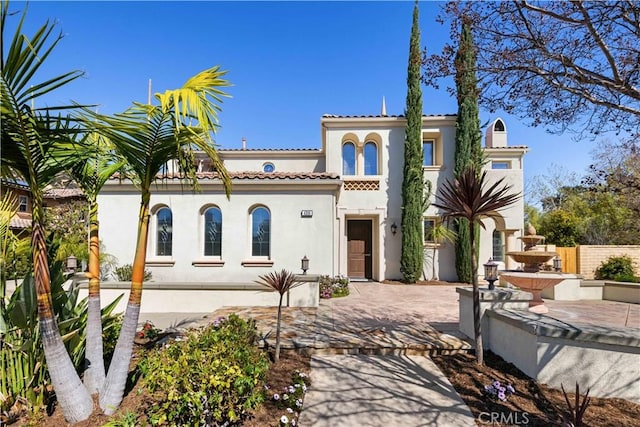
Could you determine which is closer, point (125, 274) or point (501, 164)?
point (125, 274)

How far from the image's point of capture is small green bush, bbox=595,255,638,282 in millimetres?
10883

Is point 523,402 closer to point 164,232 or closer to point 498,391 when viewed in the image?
point 498,391

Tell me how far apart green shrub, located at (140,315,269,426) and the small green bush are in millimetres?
13696

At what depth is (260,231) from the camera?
36.2 ft

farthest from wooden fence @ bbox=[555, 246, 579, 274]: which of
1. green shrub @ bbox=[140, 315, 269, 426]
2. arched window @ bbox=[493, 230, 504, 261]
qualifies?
green shrub @ bbox=[140, 315, 269, 426]

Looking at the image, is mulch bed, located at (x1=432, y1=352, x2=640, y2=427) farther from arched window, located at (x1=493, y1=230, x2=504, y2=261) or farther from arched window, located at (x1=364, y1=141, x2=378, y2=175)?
arched window, located at (x1=493, y1=230, x2=504, y2=261)

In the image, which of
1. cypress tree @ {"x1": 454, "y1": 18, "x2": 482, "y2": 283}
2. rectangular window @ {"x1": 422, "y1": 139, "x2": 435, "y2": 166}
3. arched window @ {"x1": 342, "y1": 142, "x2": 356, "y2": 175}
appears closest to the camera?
cypress tree @ {"x1": 454, "y1": 18, "x2": 482, "y2": 283}

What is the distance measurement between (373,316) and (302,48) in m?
8.09

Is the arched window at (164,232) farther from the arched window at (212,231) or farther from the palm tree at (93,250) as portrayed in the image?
the palm tree at (93,250)

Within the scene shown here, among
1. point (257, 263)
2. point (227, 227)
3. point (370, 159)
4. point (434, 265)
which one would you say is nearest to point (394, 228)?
point (434, 265)

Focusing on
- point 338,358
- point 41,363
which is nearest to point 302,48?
point 338,358

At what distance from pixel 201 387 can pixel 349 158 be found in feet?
42.6

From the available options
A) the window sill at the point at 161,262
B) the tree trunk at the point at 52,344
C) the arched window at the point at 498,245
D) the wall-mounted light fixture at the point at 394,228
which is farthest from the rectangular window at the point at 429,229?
the tree trunk at the point at 52,344

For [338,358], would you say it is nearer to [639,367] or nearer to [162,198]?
[639,367]
